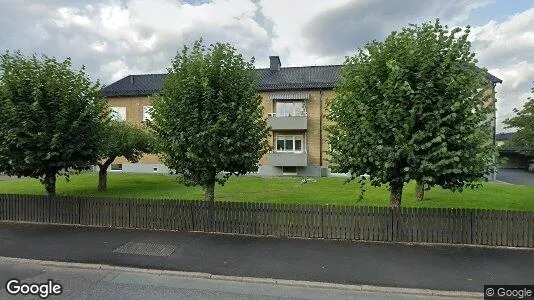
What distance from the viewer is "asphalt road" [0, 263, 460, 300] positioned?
22.1 feet

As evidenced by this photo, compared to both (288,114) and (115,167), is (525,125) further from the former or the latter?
(115,167)

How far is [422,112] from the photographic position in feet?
31.0

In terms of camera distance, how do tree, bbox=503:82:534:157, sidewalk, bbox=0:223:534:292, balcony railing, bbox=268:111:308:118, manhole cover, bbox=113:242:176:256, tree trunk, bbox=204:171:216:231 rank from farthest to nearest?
tree, bbox=503:82:534:157 → balcony railing, bbox=268:111:308:118 → tree trunk, bbox=204:171:216:231 → manhole cover, bbox=113:242:176:256 → sidewalk, bbox=0:223:534:292

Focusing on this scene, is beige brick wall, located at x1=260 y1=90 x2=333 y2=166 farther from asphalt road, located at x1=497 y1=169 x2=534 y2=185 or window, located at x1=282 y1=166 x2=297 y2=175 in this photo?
asphalt road, located at x1=497 y1=169 x2=534 y2=185

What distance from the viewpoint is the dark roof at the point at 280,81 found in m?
32.1

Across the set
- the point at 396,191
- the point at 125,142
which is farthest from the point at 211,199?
the point at 125,142

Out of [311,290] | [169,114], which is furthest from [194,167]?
[311,290]

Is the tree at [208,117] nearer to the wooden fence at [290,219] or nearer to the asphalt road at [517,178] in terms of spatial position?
the wooden fence at [290,219]

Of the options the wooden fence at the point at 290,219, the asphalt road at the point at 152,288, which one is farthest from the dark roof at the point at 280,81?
the asphalt road at the point at 152,288

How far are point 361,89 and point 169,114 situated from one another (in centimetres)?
613

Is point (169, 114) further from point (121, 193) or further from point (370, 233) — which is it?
point (121, 193)

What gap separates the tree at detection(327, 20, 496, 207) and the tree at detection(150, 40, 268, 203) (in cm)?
334

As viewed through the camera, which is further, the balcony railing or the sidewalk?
the balcony railing

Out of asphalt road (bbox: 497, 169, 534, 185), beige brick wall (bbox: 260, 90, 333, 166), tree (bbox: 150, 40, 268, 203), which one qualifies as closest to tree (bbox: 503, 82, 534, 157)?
asphalt road (bbox: 497, 169, 534, 185)
